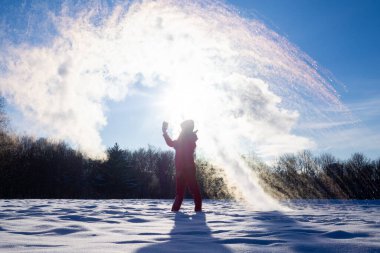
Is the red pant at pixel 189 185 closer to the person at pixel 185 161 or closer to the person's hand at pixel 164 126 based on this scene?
the person at pixel 185 161

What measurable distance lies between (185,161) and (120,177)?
36824mm

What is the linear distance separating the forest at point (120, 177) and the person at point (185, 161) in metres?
30.7

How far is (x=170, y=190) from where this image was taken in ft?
173

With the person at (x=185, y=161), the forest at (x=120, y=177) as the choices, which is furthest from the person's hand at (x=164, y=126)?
the forest at (x=120, y=177)

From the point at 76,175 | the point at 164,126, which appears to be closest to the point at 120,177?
the point at 76,175

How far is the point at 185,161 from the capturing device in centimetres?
728

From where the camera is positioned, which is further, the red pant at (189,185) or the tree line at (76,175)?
the tree line at (76,175)

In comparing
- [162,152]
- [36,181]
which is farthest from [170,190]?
[36,181]

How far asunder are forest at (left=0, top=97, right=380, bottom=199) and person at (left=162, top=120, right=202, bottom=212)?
3074 cm

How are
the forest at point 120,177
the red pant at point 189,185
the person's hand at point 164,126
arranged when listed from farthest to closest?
the forest at point 120,177 → the person's hand at point 164,126 → the red pant at point 189,185

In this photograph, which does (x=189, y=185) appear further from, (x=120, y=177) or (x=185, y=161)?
(x=120, y=177)

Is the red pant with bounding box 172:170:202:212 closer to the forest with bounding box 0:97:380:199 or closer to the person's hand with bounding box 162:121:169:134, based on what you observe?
the person's hand with bounding box 162:121:169:134

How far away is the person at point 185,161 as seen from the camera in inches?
281

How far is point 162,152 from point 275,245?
A: 193 feet
